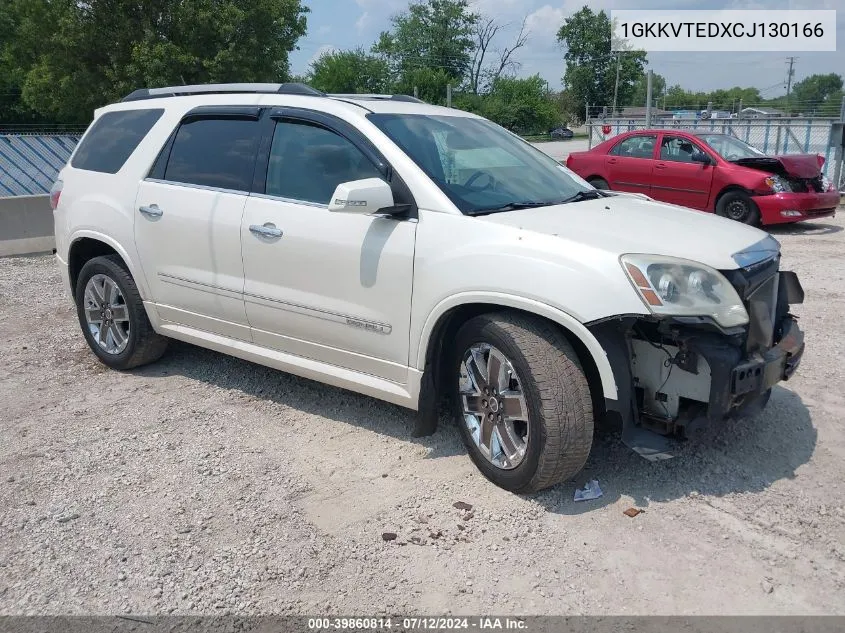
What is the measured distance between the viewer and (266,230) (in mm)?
4203

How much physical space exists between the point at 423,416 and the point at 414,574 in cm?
94

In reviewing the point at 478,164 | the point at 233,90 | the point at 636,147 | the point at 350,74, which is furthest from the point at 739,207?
the point at 350,74

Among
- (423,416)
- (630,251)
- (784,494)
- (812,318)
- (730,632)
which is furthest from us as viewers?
(812,318)

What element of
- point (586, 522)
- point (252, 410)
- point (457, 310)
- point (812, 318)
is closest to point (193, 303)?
point (252, 410)

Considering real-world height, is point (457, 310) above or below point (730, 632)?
above

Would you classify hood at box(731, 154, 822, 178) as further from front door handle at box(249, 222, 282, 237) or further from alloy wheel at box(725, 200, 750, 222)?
front door handle at box(249, 222, 282, 237)

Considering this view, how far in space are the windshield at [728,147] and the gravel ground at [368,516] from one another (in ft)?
25.4

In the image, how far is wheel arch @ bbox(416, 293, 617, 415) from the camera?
3236mm

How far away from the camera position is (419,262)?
3.65 meters

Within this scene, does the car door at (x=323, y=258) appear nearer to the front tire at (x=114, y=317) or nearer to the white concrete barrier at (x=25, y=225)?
the front tire at (x=114, y=317)

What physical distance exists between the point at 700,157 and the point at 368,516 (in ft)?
33.2

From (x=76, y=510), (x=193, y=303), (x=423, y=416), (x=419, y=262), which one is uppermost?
(x=419, y=262)

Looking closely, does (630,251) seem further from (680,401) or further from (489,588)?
(489,588)

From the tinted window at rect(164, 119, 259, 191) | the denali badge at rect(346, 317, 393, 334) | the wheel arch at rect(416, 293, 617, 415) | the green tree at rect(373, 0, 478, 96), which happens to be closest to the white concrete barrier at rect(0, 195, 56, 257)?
the tinted window at rect(164, 119, 259, 191)
